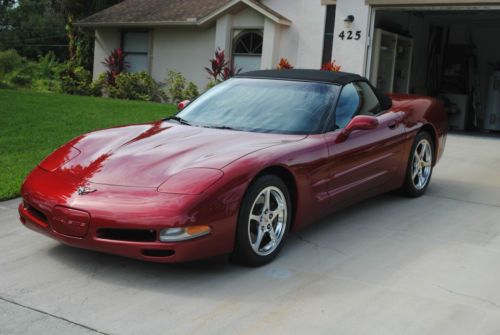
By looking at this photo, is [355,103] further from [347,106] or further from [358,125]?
[358,125]

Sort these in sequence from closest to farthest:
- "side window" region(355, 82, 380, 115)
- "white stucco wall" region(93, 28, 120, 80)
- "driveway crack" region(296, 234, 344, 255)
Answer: "driveway crack" region(296, 234, 344, 255)
"side window" region(355, 82, 380, 115)
"white stucco wall" region(93, 28, 120, 80)

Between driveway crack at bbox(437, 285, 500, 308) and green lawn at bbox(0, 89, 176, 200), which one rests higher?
green lawn at bbox(0, 89, 176, 200)

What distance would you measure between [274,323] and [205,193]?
933mm

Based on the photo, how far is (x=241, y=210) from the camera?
3.94m

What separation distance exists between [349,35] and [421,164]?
27.9 ft

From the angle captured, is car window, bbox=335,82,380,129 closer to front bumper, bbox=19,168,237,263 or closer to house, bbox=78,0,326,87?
front bumper, bbox=19,168,237,263

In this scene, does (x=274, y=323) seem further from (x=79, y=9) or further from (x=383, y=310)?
(x=79, y=9)

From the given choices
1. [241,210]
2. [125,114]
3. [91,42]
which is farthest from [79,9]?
[241,210]

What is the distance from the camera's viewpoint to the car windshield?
16.1 ft

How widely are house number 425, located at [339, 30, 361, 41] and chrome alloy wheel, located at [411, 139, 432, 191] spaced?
814 centimetres

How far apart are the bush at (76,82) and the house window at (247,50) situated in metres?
5.15

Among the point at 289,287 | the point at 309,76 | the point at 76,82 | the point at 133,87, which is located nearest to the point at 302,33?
Result: the point at 133,87

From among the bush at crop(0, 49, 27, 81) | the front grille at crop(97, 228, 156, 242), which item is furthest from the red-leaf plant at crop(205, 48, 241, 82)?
the front grille at crop(97, 228, 156, 242)

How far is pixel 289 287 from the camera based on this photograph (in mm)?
3854
